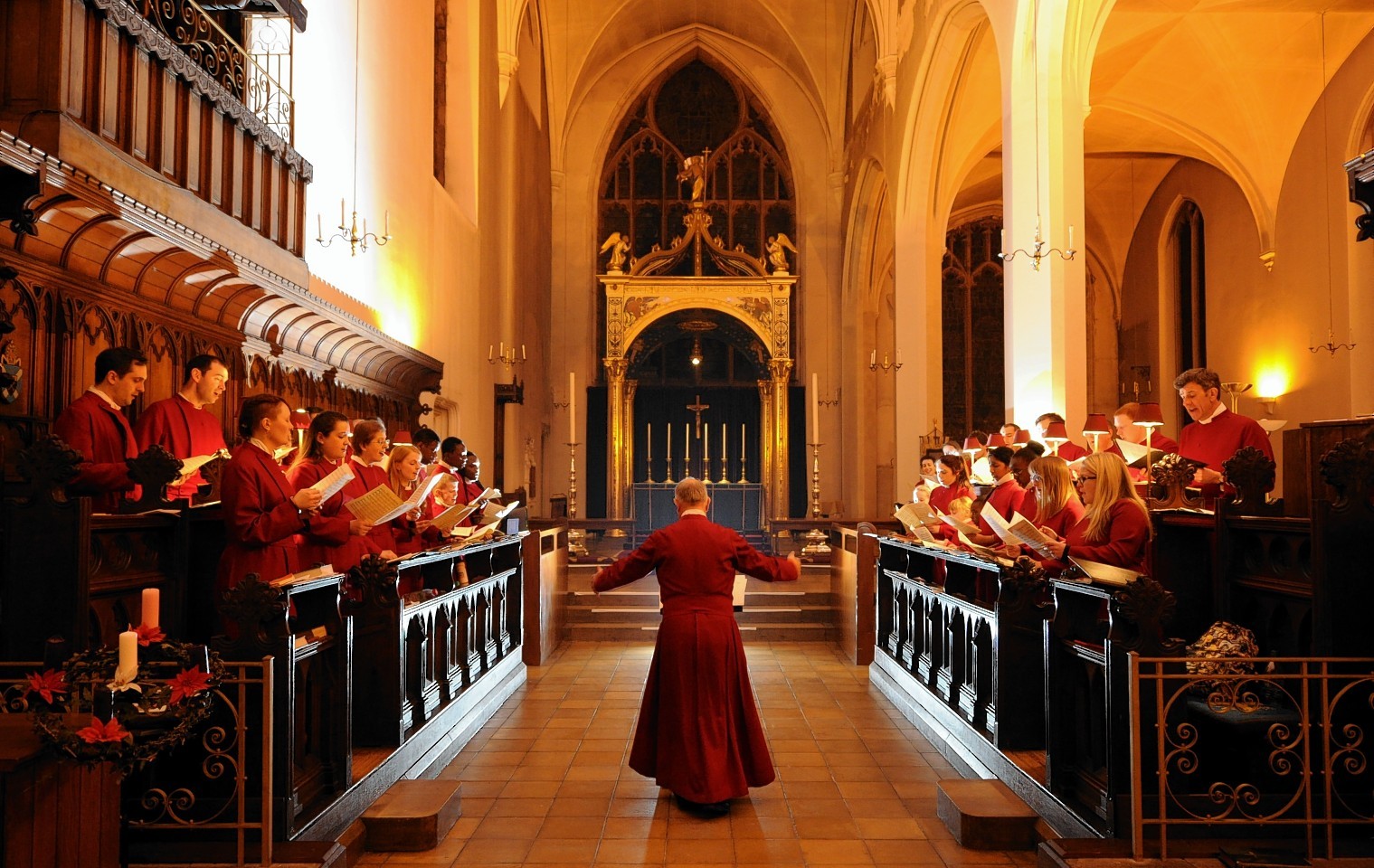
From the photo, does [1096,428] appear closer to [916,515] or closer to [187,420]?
[916,515]

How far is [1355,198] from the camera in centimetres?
374

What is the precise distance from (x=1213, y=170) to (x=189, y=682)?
1802 cm

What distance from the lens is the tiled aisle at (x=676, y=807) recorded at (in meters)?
4.24

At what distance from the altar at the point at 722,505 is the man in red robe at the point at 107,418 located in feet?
49.6

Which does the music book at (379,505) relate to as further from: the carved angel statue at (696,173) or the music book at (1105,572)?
the carved angel statue at (696,173)

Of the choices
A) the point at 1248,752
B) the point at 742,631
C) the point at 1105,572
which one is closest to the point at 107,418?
the point at 1105,572

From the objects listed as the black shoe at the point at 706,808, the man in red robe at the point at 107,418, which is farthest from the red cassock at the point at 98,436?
the black shoe at the point at 706,808

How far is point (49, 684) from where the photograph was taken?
2873 millimetres

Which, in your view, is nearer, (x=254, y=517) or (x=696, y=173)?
(x=254, y=517)

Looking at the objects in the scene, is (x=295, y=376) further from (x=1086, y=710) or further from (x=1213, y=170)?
(x=1213, y=170)

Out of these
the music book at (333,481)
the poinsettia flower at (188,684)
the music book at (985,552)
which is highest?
the music book at (333,481)

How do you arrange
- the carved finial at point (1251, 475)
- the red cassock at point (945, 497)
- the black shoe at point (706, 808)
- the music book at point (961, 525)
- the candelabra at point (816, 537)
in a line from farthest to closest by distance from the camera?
the candelabra at point (816, 537) → the red cassock at point (945, 497) → the music book at point (961, 525) → the black shoe at point (706, 808) → the carved finial at point (1251, 475)

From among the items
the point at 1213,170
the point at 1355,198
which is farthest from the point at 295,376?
the point at 1213,170

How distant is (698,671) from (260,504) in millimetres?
2016
